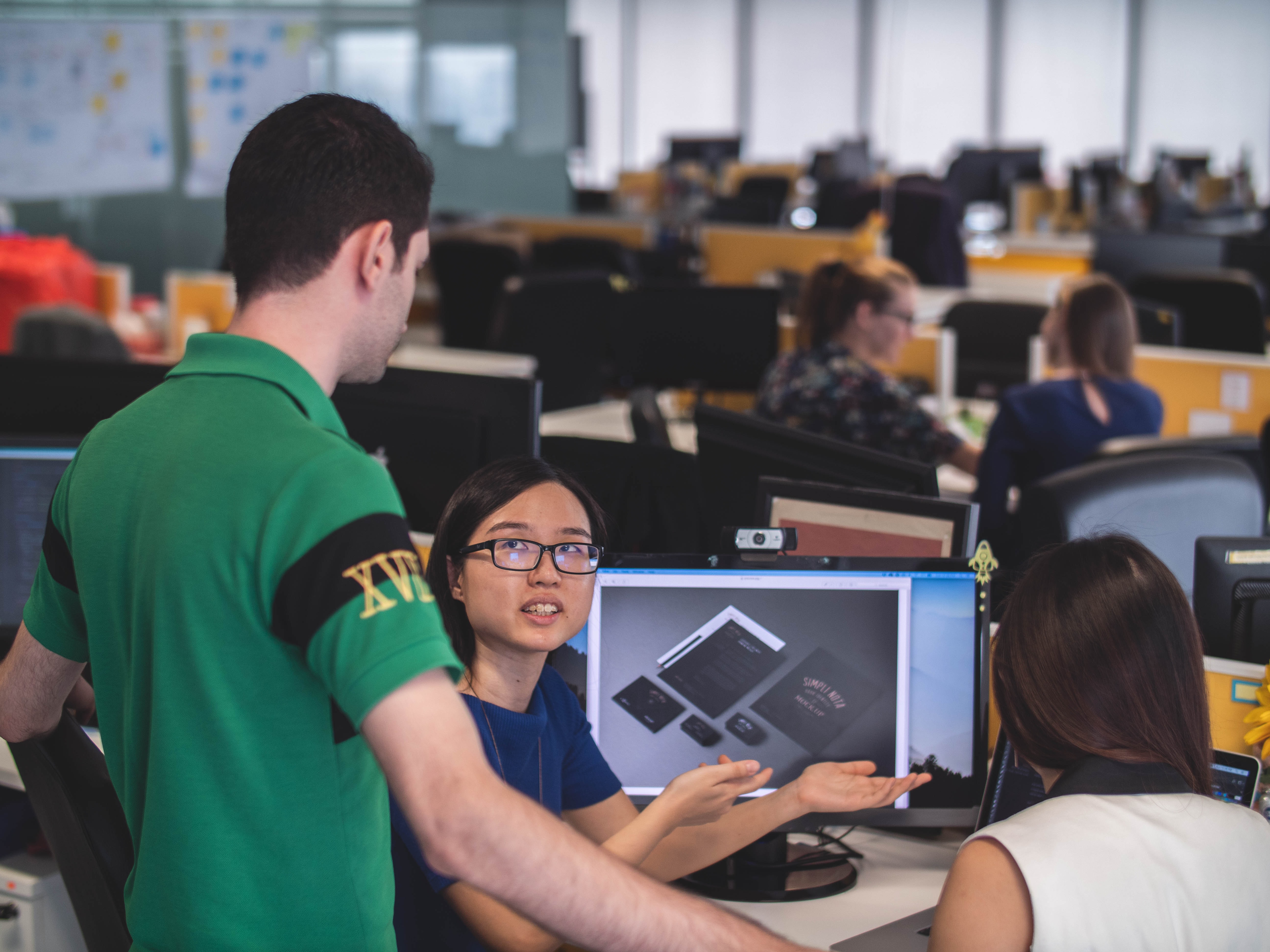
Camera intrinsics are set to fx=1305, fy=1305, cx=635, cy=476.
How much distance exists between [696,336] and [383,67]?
3.43m

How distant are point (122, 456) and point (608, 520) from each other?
0.74 metres

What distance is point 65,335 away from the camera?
363cm

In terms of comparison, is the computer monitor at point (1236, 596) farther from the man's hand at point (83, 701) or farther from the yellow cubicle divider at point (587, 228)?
the yellow cubicle divider at point (587, 228)

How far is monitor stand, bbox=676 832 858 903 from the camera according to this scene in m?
1.61

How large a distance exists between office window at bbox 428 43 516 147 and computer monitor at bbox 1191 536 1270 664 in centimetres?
614

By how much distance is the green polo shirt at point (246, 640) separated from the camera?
87 centimetres

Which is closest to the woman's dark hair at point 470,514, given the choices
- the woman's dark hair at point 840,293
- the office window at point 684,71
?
the woman's dark hair at point 840,293

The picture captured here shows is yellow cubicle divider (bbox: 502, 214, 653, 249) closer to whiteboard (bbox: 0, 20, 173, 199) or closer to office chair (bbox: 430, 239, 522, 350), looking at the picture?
office chair (bbox: 430, 239, 522, 350)

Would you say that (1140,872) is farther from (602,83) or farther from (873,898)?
(602,83)

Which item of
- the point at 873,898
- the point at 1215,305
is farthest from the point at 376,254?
the point at 1215,305

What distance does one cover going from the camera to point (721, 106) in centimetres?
1288

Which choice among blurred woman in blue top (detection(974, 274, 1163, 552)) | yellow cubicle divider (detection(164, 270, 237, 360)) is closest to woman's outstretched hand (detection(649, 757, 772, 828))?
blurred woman in blue top (detection(974, 274, 1163, 552))

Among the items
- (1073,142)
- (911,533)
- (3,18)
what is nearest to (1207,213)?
(1073,142)

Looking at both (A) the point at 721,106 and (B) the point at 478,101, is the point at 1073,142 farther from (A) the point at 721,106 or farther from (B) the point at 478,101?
(B) the point at 478,101
